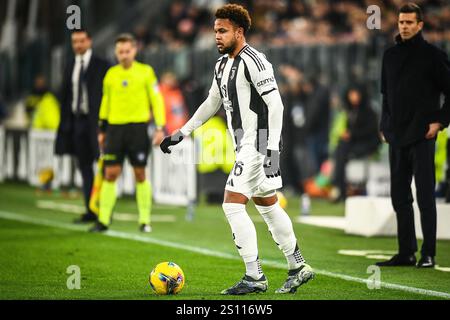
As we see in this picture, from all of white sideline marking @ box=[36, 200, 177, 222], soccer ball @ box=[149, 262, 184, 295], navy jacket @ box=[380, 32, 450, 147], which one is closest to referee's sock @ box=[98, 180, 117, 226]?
white sideline marking @ box=[36, 200, 177, 222]

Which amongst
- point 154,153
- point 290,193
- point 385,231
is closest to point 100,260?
point 385,231

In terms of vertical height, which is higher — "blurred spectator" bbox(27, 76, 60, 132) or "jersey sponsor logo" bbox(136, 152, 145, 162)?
"blurred spectator" bbox(27, 76, 60, 132)

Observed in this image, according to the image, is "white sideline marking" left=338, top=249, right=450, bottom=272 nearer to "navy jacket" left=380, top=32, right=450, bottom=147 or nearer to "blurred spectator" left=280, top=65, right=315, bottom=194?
"navy jacket" left=380, top=32, right=450, bottom=147

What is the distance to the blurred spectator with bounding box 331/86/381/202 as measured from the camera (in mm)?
21734

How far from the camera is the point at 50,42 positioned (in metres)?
31.9

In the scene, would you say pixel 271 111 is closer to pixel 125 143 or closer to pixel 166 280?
pixel 166 280

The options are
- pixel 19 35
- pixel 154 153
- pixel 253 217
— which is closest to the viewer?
pixel 253 217

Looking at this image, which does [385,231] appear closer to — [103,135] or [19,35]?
[103,135]

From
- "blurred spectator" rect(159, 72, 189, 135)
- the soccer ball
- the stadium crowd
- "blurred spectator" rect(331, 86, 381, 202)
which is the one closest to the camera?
the soccer ball

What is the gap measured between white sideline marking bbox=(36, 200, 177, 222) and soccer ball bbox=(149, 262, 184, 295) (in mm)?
7396

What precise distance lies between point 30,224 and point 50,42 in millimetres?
16056

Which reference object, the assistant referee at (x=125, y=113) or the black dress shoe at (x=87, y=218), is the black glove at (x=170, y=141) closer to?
the assistant referee at (x=125, y=113)

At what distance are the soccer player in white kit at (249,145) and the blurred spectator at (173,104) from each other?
14.4 metres

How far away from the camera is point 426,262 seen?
38.7 ft
